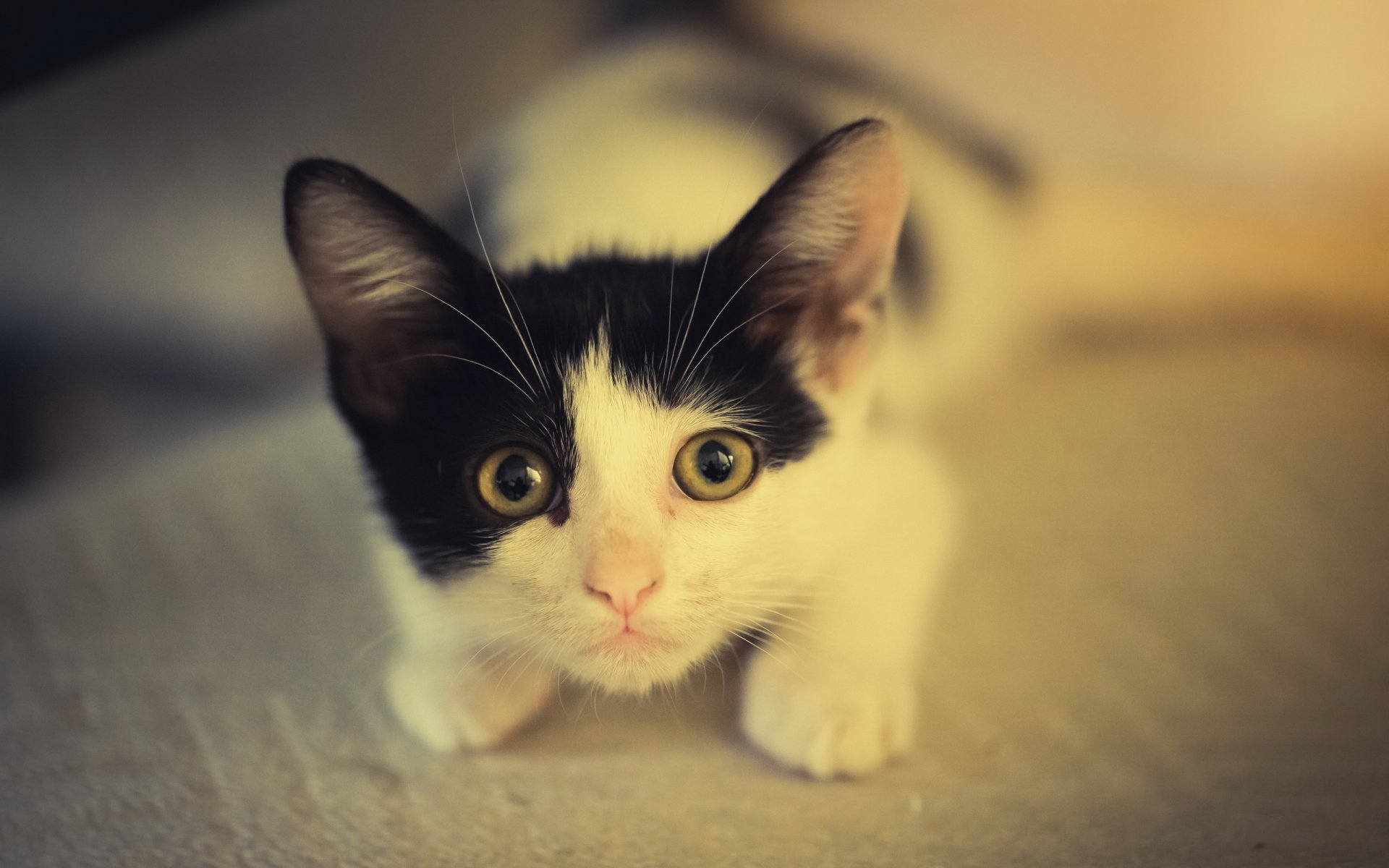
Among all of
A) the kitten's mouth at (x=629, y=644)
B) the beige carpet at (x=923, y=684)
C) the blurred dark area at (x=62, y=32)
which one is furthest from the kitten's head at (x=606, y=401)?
the blurred dark area at (x=62, y=32)

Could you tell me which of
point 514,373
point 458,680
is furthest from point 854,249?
point 458,680

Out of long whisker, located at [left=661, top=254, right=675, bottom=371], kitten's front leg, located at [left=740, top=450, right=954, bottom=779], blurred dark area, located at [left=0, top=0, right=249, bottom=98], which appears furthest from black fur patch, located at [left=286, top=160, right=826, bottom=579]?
blurred dark area, located at [left=0, top=0, right=249, bottom=98]

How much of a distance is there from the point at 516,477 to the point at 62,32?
1.99 ft

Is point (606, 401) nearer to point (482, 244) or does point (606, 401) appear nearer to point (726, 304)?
point (726, 304)

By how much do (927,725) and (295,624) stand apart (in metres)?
0.56

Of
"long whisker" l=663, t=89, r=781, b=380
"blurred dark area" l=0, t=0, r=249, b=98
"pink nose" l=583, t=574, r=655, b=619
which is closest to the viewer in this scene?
"pink nose" l=583, t=574, r=655, b=619

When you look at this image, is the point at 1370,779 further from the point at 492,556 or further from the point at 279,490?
the point at 279,490

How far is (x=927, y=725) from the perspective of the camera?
787 millimetres

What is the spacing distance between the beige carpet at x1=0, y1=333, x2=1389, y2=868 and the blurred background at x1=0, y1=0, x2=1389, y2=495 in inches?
4.7

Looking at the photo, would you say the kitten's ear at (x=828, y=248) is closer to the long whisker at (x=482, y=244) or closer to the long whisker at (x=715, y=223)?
the long whisker at (x=715, y=223)

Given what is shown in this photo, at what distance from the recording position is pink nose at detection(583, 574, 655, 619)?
25.5 inches

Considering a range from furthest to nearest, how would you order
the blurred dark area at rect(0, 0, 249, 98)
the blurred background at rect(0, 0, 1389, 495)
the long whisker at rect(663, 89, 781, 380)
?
the blurred background at rect(0, 0, 1389, 495), the blurred dark area at rect(0, 0, 249, 98), the long whisker at rect(663, 89, 781, 380)

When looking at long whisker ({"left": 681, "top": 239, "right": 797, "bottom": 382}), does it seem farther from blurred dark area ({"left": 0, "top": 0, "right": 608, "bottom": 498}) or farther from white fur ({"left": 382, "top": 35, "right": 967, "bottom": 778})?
blurred dark area ({"left": 0, "top": 0, "right": 608, "bottom": 498})

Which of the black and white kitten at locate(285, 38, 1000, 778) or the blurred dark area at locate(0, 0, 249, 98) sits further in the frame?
the blurred dark area at locate(0, 0, 249, 98)
